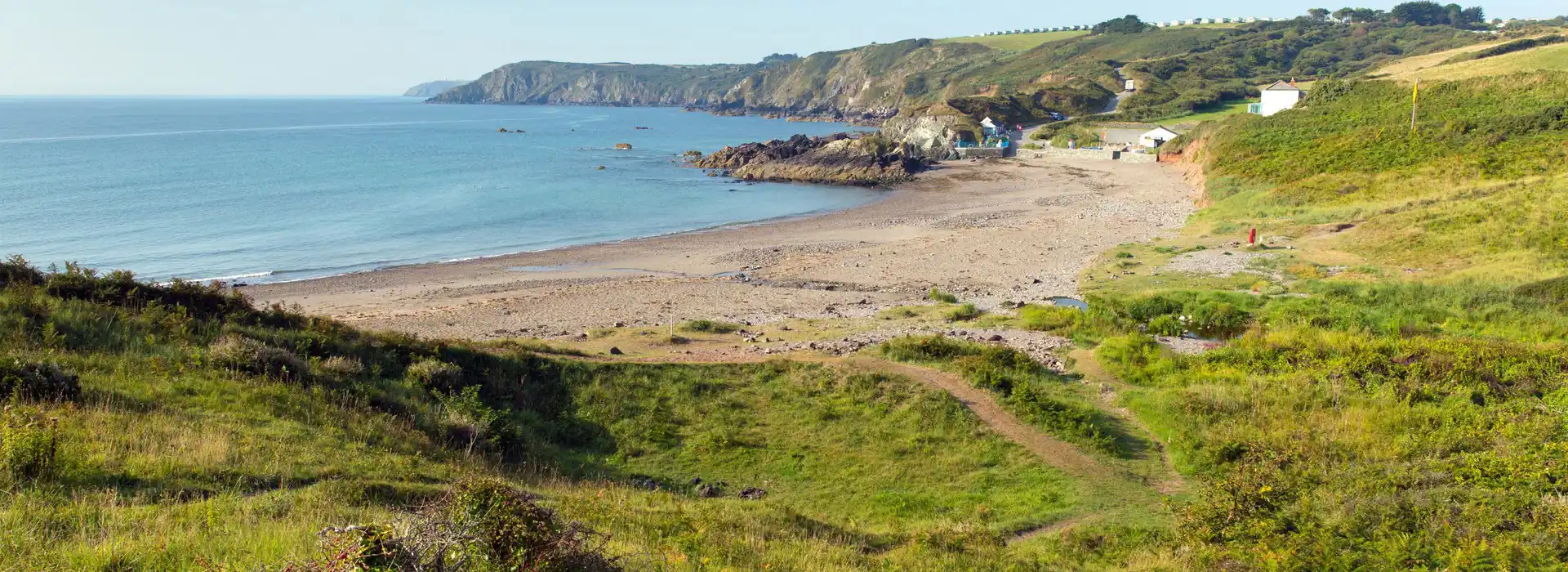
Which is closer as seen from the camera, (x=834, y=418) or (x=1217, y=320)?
(x=834, y=418)

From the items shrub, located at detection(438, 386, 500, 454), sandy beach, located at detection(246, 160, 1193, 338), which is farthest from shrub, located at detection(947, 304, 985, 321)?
shrub, located at detection(438, 386, 500, 454)

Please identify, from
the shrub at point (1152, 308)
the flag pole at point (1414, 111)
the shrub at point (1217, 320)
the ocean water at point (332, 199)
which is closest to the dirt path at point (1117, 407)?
the shrub at point (1152, 308)

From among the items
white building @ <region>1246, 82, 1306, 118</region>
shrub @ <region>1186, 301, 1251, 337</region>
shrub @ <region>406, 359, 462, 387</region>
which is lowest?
shrub @ <region>1186, 301, 1251, 337</region>

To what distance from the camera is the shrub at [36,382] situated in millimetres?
9883

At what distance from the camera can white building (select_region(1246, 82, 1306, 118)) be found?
2970 inches

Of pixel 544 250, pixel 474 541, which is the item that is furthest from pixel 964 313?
pixel 544 250

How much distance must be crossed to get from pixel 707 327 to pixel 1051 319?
30.5 feet

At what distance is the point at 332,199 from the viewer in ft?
189

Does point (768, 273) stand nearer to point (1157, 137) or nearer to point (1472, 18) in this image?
point (1157, 137)

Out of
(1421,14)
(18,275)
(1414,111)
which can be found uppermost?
(1421,14)

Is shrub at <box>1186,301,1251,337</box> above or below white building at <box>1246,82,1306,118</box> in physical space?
below

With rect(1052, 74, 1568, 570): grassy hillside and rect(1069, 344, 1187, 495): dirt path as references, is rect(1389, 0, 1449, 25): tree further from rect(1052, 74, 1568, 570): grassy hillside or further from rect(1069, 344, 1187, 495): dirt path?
rect(1069, 344, 1187, 495): dirt path

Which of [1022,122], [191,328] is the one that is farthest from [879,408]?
[1022,122]

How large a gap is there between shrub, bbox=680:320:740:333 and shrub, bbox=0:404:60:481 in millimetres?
16045
